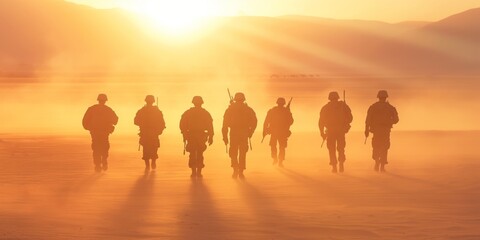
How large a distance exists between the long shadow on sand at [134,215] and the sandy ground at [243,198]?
15mm

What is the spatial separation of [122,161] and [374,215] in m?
10.8

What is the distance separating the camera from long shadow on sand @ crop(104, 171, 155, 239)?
13380 millimetres

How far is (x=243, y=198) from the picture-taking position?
55.8 feet

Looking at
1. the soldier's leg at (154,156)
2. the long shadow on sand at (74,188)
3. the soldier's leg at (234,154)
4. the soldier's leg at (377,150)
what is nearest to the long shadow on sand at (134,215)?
the long shadow on sand at (74,188)

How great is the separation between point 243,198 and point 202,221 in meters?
2.69

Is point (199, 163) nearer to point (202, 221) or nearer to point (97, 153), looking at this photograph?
point (97, 153)

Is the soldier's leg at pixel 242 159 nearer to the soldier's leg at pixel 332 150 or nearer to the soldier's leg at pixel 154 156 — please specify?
the soldier's leg at pixel 332 150

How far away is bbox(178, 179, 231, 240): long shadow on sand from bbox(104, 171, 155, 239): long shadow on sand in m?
0.50

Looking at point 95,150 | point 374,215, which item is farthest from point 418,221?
point 95,150

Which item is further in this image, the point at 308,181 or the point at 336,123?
the point at 336,123

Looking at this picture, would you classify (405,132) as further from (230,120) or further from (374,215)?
(374,215)

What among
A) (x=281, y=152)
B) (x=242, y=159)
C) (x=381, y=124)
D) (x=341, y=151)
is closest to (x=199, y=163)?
(x=242, y=159)

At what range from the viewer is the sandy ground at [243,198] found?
44.6ft

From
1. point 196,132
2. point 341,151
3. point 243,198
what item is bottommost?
point 243,198
